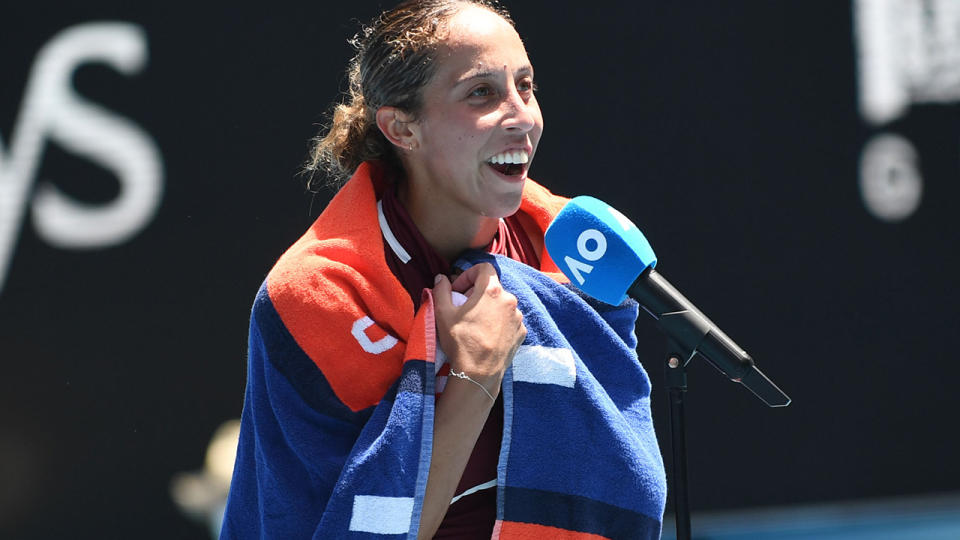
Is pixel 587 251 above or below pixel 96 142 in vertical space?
below

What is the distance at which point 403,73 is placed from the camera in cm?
149

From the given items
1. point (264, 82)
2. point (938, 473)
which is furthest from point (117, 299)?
point (938, 473)

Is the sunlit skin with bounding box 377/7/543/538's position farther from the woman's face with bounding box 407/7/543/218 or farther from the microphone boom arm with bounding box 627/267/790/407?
the microphone boom arm with bounding box 627/267/790/407

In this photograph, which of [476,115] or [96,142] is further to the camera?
[96,142]

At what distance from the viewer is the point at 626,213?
3279 millimetres

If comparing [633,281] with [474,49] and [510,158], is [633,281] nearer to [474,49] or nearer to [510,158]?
[510,158]

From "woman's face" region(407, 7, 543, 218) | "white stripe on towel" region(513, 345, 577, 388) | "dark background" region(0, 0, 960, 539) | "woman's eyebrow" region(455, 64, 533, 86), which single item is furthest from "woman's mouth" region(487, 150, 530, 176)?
"dark background" region(0, 0, 960, 539)

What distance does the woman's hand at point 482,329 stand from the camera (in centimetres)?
135

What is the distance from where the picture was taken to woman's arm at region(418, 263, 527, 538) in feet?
4.40

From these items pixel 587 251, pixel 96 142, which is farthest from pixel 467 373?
pixel 96 142

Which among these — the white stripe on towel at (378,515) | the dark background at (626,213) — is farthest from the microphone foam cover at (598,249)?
the dark background at (626,213)

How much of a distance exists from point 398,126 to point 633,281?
419 mm

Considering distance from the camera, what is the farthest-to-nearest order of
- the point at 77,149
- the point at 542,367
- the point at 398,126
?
1. the point at 77,149
2. the point at 398,126
3. the point at 542,367

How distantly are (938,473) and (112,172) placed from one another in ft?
9.11
